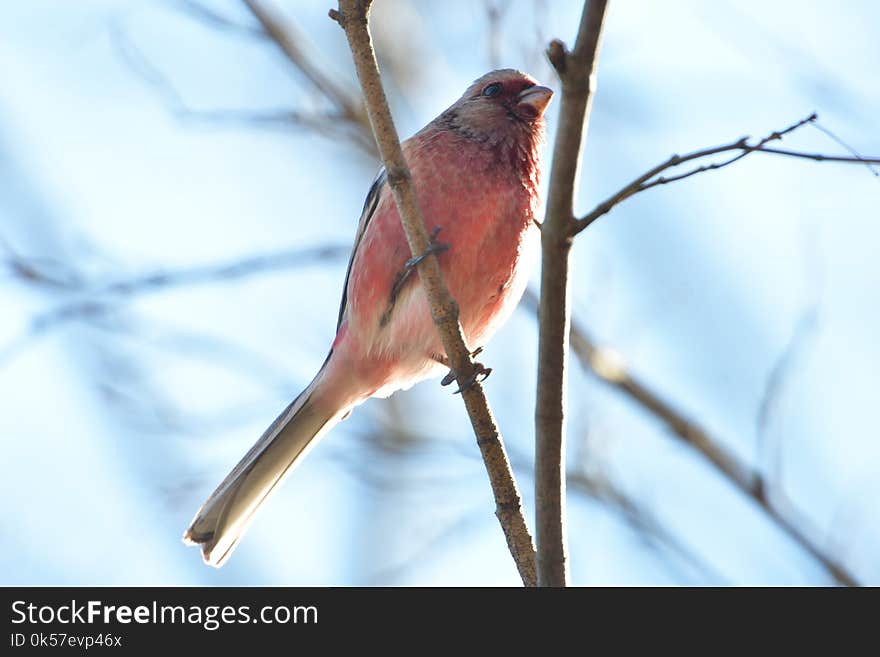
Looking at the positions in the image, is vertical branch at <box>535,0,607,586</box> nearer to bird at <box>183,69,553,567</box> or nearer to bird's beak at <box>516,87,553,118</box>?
bird at <box>183,69,553,567</box>

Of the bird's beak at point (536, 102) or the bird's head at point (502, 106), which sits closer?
the bird's head at point (502, 106)

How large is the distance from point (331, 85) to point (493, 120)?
6.85 ft

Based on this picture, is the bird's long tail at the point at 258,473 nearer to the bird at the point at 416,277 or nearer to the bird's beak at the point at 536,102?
the bird at the point at 416,277

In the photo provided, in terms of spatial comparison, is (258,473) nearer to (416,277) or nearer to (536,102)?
(416,277)

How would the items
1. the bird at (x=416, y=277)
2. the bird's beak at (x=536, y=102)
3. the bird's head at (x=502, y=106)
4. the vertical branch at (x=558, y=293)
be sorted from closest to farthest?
the vertical branch at (x=558, y=293)
the bird at (x=416, y=277)
the bird's head at (x=502, y=106)
the bird's beak at (x=536, y=102)

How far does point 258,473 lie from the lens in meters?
4.93

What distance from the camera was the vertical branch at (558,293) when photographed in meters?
2.80

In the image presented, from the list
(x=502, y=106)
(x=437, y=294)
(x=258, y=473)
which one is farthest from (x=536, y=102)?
(x=258, y=473)

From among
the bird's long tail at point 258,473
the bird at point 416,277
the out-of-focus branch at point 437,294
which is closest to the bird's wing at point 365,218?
the bird at point 416,277

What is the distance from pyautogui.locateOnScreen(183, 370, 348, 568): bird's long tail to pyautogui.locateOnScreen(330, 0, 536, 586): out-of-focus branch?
61.1 inches

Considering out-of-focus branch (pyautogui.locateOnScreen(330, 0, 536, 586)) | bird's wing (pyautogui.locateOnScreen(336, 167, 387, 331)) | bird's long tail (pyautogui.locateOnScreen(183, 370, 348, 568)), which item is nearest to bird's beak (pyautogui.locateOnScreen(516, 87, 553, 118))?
bird's wing (pyautogui.locateOnScreen(336, 167, 387, 331))

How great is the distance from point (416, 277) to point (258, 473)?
1158 millimetres

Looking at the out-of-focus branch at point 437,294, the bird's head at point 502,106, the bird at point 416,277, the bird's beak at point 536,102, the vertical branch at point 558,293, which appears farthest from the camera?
the bird's beak at point 536,102
